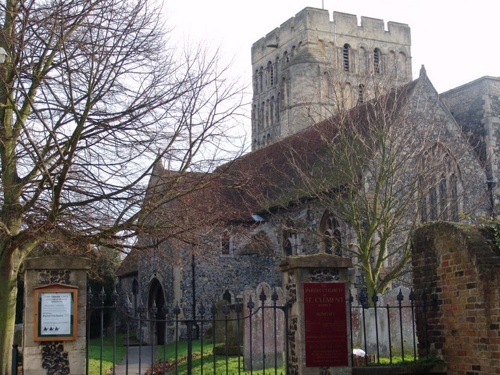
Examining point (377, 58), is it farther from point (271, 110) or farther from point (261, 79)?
point (261, 79)

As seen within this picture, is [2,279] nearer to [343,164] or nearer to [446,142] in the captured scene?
[343,164]

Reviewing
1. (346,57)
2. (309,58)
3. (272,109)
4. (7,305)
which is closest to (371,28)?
(346,57)

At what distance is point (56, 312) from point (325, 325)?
359cm

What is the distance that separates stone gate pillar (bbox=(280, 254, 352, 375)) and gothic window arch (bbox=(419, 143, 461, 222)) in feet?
35.4

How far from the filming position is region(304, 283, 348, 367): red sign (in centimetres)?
963

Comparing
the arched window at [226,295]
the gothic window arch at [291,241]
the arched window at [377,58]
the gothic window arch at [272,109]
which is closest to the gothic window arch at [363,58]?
the arched window at [377,58]

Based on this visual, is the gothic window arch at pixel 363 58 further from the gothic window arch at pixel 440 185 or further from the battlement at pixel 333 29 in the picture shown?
the gothic window arch at pixel 440 185

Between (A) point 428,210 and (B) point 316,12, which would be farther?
(B) point 316,12

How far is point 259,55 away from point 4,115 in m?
45.8

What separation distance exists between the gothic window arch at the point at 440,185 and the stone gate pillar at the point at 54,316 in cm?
1304

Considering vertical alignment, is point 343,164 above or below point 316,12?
below

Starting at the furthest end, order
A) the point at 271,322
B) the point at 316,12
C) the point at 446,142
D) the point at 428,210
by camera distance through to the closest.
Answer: the point at 316,12
the point at 446,142
the point at 428,210
the point at 271,322

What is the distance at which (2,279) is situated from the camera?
457 inches

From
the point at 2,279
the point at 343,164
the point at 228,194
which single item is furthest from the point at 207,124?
the point at 228,194
